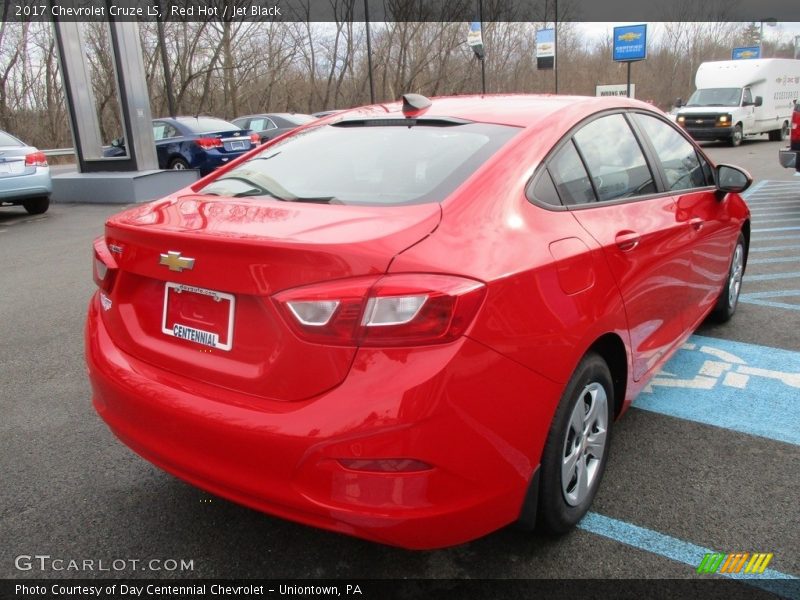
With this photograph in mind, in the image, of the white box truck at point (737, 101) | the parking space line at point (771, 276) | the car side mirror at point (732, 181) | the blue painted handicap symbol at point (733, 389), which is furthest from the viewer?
the white box truck at point (737, 101)

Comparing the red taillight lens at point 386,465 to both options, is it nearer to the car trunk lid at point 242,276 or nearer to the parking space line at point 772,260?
the car trunk lid at point 242,276

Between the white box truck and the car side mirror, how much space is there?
1877cm

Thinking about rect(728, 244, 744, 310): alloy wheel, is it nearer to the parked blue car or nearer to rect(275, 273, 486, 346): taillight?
rect(275, 273, 486, 346): taillight

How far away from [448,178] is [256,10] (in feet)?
123

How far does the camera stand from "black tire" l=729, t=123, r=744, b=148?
2125 centimetres

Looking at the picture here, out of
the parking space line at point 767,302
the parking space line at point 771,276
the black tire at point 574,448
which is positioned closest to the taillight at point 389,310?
the black tire at point 574,448

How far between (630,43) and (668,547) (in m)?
42.5

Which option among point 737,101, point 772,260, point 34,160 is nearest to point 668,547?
point 772,260

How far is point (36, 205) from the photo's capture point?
11.4 metres

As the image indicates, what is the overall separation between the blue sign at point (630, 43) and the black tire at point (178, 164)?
106 feet

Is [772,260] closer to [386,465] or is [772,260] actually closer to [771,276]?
[771,276]

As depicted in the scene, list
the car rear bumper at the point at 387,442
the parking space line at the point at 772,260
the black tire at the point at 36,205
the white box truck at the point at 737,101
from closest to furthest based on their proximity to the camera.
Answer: the car rear bumper at the point at 387,442
the parking space line at the point at 772,260
the black tire at the point at 36,205
the white box truck at the point at 737,101

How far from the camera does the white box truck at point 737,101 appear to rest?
21.2 meters

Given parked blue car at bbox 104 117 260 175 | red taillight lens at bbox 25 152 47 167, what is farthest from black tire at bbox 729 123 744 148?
red taillight lens at bbox 25 152 47 167
